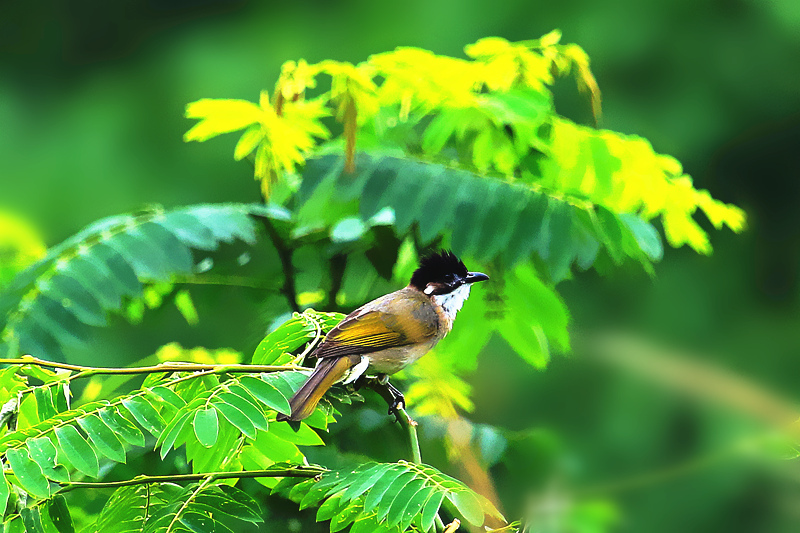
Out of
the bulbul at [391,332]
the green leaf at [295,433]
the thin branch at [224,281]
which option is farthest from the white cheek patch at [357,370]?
the thin branch at [224,281]

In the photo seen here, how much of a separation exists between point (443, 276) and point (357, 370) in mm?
273

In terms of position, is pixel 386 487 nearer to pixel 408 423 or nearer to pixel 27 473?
pixel 408 423

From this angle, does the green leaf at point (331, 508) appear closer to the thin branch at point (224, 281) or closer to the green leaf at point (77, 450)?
the green leaf at point (77, 450)

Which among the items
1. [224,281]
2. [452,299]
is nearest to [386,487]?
[452,299]

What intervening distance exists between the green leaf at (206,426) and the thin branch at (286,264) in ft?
2.62

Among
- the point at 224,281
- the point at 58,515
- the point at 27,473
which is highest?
the point at 27,473

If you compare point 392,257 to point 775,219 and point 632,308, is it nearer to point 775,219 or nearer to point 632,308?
point 632,308

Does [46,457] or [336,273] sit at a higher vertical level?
[46,457]

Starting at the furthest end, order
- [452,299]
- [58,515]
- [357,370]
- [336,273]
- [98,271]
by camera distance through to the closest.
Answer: [336,273] → [98,271] → [452,299] → [357,370] → [58,515]

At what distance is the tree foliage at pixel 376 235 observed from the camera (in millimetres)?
1124

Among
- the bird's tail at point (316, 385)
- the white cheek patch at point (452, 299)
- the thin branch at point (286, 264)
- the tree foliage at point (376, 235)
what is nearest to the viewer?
the bird's tail at point (316, 385)

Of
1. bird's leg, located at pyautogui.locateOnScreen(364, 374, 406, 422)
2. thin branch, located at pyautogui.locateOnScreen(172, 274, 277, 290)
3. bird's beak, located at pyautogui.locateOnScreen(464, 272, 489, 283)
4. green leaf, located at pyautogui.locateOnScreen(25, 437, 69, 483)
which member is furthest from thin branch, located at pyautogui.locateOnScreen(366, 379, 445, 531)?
thin branch, located at pyautogui.locateOnScreen(172, 274, 277, 290)

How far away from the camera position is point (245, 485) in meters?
1.24

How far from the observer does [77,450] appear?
82 centimetres
